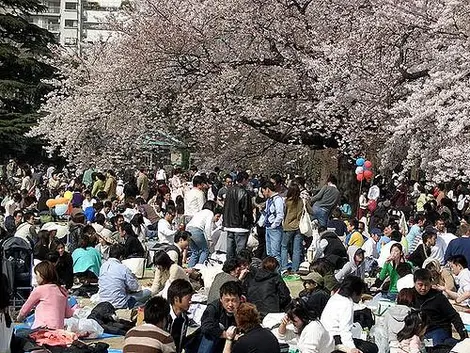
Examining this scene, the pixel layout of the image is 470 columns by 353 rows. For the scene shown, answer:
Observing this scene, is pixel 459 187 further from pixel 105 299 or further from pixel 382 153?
pixel 105 299

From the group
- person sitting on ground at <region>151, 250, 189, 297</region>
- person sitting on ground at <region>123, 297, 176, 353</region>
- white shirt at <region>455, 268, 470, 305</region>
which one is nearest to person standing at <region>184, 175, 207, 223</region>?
person sitting on ground at <region>151, 250, 189, 297</region>

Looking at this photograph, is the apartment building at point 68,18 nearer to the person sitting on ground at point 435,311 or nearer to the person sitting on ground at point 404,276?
the person sitting on ground at point 404,276

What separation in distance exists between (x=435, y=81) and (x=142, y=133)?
976 centimetres

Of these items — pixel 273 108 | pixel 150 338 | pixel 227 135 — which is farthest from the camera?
pixel 227 135

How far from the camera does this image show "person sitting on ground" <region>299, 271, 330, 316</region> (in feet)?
26.3

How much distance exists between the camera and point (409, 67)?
17672 mm

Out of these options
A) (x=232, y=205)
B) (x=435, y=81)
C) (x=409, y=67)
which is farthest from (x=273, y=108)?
(x=232, y=205)

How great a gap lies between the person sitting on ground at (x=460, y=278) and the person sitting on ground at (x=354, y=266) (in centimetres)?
139

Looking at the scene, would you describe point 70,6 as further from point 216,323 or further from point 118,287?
point 216,323

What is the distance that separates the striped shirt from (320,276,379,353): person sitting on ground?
79.3 inches

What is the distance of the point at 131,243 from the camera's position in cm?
1200

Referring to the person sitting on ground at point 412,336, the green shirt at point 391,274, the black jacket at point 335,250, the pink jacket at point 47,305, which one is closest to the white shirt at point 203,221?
the black jacket at point 335,250

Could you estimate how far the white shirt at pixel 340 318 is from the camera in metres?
7.14

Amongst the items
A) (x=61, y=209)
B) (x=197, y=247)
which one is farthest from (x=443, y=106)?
(x=61, y=209)
